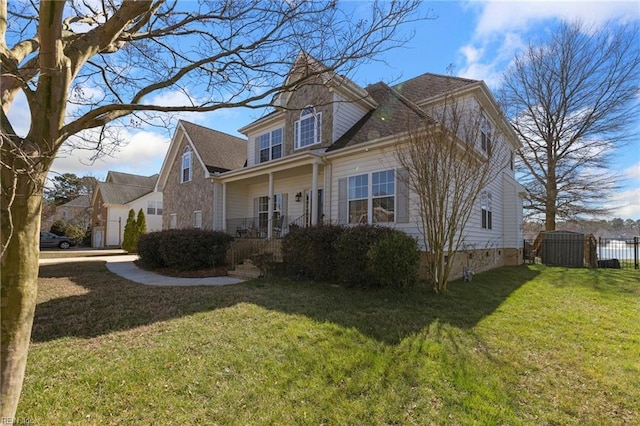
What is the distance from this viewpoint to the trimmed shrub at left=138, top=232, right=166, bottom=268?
13.0 metres

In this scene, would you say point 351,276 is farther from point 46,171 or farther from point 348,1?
point 46,171

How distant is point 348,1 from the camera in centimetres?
512

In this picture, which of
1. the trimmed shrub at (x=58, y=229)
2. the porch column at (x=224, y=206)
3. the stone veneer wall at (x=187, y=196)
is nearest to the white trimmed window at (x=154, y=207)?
the trimmed shrub at (x=58, y=229)

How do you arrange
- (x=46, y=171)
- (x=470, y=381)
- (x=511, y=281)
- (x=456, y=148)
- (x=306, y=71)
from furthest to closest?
(x=511, y=281)
(x=456, y=148)
(x=306, y=71)
(x=470, y=381)
(x=46, y=171)

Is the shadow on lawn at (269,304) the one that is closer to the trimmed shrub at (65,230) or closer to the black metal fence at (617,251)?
the black metal fence at (617,251)

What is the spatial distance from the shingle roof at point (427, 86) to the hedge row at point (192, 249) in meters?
9.16

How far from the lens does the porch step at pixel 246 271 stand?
33.7 feet

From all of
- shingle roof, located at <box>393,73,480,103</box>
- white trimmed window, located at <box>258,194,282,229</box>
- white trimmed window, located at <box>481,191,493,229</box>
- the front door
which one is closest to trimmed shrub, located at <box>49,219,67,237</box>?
white trimmed window, located at <box>258,194,282,229</box>

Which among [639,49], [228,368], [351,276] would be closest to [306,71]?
[228,368]

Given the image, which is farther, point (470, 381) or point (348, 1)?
point (348, 1)

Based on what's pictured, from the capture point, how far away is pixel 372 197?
10594mm

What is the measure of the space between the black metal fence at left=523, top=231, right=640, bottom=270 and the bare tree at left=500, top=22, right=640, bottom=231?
5757 millimetres

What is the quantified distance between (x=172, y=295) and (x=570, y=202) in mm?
24988

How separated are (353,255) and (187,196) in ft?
41.9
